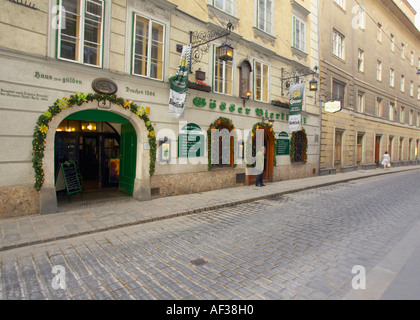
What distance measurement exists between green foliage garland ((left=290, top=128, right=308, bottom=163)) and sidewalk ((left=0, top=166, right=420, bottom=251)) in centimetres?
560

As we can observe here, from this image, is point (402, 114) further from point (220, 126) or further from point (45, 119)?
point (45, 119)

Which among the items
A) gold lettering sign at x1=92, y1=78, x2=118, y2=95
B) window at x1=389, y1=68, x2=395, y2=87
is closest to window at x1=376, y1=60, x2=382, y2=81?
window at x1=389, y1=68, x2=395, y2=87

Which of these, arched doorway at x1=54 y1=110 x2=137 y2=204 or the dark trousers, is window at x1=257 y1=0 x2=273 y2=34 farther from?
arched doorway at x1=54 y1=110 x2=137 y2=204

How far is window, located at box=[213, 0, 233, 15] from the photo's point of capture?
11027 millimetres

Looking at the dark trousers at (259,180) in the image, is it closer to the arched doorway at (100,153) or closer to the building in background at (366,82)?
the arched doorway at (100,153)

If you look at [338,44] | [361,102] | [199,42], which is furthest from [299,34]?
[361,102]

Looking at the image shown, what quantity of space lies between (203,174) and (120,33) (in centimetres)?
594

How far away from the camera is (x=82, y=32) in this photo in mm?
7492

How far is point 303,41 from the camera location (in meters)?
16.0

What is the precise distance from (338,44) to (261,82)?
407 inches

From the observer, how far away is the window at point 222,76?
441 inches
